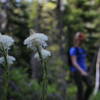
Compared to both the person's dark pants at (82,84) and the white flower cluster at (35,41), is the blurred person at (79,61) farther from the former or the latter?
the white flower cluster at (35,41)

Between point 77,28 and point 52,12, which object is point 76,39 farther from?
point 77,28

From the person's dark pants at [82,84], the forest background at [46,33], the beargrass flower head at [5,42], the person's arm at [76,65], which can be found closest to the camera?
the beargrass flower head at [5,42]

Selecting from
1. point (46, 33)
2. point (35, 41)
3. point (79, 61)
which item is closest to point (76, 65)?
point (79, 61)

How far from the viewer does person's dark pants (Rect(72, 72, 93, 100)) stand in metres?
5.86

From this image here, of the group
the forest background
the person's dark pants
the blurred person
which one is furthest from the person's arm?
the forest background

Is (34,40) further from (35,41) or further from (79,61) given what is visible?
(79,61)

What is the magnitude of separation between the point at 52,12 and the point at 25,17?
152 centimetres

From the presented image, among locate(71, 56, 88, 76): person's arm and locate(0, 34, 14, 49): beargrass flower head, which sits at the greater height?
locate(0, 34, 14, 49): beargrass flower head

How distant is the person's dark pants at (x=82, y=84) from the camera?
19.2 feet

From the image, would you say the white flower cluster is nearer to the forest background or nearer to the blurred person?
the blurred person

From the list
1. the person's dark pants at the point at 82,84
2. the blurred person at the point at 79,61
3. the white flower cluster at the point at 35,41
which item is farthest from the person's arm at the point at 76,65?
the white flower cluster at the point at 35,41

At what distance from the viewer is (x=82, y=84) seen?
610 cm

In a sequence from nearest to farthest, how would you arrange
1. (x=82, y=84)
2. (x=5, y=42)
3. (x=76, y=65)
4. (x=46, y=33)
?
(x=5, y=42), (x=76, y=65), (x=82, y=84), (x=46, y=33)

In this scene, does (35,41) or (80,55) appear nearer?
(35,41)
